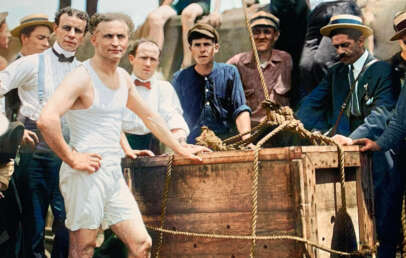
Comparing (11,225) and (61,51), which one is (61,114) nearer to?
(61,51)

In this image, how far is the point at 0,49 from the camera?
5.66 meters

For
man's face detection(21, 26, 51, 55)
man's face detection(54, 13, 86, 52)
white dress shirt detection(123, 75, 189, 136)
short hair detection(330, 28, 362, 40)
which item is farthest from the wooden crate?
man's face detection(21, 26, 51, 55)

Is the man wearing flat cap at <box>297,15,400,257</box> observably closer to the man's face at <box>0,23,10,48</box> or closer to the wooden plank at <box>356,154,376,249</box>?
the wooden plank at <box>356,154,376,249</box>

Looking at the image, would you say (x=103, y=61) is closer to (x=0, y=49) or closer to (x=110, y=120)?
(x=110, y=120)

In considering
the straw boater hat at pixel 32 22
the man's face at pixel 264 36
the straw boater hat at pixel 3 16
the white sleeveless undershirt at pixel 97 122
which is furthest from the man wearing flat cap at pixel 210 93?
the straw boater hat at pixel 3 16

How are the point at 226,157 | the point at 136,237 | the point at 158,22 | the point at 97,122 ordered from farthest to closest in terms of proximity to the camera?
1. the point at 158,22
2. the point at 97,122
3. the point at 136,237
4. the point at 226,157

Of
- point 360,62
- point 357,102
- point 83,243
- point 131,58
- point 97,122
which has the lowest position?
point 83,243

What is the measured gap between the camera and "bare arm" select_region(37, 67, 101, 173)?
4.00 metres

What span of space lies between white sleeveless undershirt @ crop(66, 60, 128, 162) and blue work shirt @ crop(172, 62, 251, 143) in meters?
1.23

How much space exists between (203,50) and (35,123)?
160 centimetres

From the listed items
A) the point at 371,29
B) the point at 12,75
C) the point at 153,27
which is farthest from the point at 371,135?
the point at 12,75

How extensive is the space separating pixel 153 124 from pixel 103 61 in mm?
623

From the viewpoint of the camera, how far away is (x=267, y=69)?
5.57 m

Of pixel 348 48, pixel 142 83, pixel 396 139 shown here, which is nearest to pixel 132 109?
pixel 142 83
